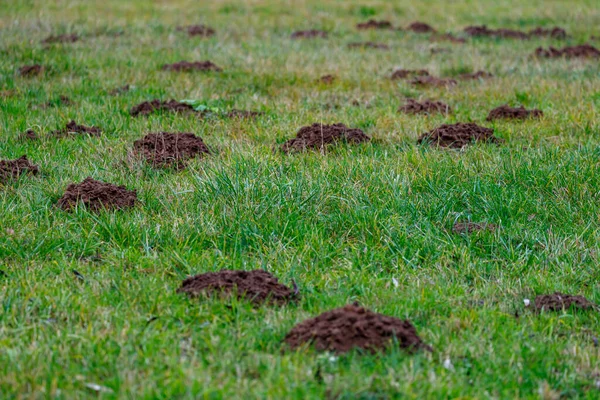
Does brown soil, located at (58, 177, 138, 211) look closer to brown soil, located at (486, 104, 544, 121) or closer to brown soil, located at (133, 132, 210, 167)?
brown soil, located at (133, 132, 210, 167)

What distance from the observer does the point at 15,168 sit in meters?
5.77

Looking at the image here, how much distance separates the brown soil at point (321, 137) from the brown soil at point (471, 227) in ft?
5.85

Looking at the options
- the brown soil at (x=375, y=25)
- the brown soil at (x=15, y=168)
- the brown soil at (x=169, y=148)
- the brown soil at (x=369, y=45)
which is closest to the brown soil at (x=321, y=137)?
the brown soil at (x=169, y=148)

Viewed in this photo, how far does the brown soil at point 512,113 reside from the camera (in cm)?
779

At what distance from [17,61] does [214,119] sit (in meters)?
3.65

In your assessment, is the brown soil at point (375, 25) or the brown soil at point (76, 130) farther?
the brown soil at point (375, 25)

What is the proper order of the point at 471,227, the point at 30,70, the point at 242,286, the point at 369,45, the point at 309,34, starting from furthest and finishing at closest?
the point at 309,34 → the point at 369,45 → the point at 30,70 → the point at 471,227 → the point at 242,286

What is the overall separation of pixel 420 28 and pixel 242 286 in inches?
445

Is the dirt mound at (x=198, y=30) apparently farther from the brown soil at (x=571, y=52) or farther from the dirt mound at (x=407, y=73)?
the brown soil at (x=571, y=52)

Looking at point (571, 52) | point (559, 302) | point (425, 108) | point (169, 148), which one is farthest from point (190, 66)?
point (559, 302)

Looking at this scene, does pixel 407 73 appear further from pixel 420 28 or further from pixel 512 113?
pixel 420 28

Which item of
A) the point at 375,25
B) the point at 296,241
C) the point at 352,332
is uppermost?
the point at 375,25

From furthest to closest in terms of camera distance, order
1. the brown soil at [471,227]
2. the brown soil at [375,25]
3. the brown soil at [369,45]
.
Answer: the brown soil at [375,25] → the brown soil at [369,45] → the brown soil at [471,227]

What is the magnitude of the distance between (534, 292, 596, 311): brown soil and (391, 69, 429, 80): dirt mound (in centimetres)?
608
